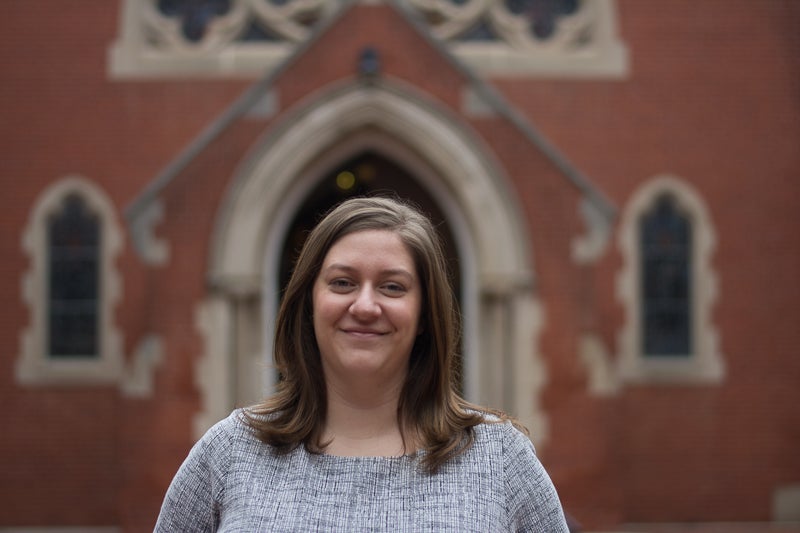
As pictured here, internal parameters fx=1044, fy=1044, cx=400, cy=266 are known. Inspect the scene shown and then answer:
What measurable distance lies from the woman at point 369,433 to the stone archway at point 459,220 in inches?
235

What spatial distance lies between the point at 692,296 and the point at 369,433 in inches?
332

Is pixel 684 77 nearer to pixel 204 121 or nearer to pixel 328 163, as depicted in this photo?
pixel 328 163

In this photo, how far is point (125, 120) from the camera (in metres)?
9.95

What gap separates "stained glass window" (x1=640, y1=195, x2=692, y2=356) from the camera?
1006 centimetres

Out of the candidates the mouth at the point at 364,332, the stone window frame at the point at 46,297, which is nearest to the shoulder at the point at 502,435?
the mouth at the point at 364,332

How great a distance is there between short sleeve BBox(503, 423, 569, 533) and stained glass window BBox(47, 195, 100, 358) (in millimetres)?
8430

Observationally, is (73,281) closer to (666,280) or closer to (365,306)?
(666,280)

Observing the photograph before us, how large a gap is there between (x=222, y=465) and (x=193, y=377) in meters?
6.00

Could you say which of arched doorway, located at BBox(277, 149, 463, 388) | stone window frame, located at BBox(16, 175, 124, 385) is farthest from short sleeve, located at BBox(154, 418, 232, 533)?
stone window frame, located at BBox(16, 175, 124, 385)

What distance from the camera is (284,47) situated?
33.0ft

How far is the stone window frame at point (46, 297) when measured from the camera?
9.78 meters

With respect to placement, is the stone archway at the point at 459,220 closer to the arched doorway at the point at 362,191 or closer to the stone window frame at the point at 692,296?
the arched doorway at the point at 362,191

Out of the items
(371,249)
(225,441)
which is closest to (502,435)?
(371,249)

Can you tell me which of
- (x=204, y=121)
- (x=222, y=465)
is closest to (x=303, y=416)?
(x=222, y=465)
